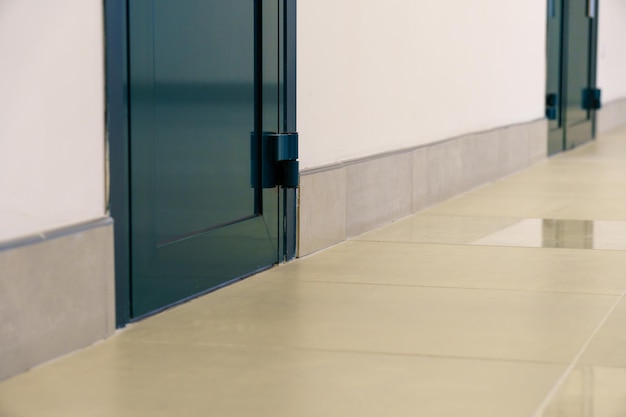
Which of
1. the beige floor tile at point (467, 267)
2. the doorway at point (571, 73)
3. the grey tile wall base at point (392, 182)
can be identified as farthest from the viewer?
the doorway at point (571, 73)

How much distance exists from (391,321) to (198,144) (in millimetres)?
922

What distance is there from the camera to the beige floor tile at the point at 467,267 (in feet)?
14.5

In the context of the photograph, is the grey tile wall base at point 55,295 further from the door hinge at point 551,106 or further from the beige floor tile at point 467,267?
the door hinge at point 551,106

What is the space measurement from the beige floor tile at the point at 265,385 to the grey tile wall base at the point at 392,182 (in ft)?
6.00

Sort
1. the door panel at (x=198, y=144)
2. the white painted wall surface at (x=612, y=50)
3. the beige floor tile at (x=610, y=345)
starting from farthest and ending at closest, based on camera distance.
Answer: the white painted wall surface at (x=612, y=50), the door panel at (x=198, y=144), the beige floor tile at (x=610, y=345)

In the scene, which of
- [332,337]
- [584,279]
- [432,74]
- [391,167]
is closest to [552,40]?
[432,74]

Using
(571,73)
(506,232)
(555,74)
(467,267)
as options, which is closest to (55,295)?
(467,267)

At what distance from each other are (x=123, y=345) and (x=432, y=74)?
3900mm

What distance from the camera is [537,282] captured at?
4441mm

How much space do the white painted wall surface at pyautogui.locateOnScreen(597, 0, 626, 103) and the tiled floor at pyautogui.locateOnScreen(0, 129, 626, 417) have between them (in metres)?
8.39

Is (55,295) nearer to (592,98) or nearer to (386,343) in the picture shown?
(386,343)

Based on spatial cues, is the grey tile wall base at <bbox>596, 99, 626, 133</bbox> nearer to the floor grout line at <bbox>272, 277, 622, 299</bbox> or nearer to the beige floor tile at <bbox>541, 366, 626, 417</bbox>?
the floor grout line at <bbox>272, 277, 622, 299</bbox>

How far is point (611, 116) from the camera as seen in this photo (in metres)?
14.0

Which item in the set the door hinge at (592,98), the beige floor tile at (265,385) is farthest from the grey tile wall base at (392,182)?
the door hinge at (592,98)
